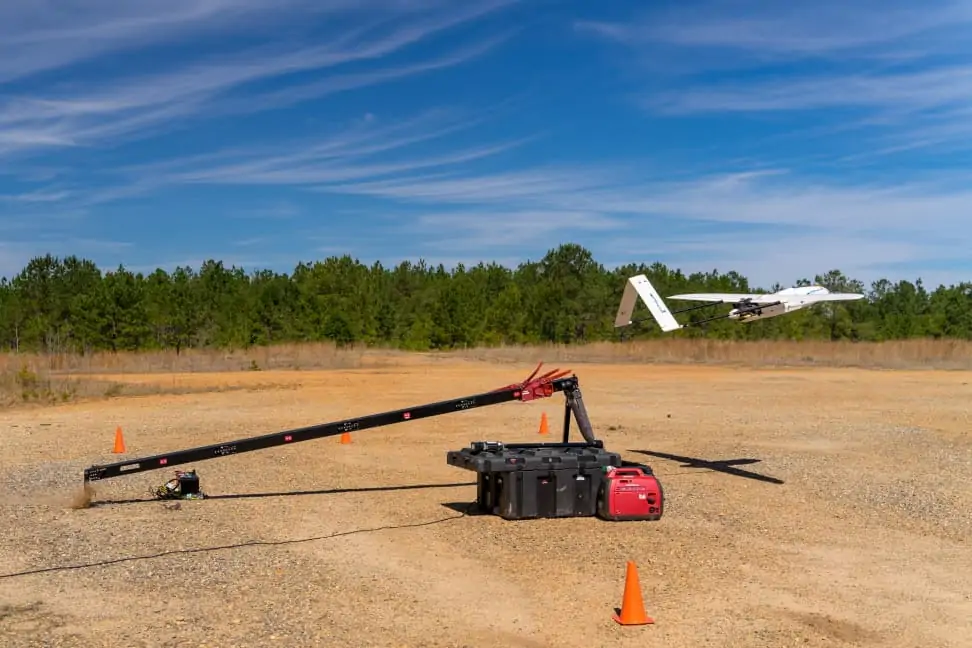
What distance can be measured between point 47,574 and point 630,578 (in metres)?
5.84

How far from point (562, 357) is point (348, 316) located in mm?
22525

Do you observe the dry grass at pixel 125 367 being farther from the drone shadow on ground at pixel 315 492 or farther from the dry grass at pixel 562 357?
the drone shadow on ground at pixel 315 492

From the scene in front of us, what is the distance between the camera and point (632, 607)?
804 centimetres

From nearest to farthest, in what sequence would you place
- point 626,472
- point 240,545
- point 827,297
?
point 240,545, point 626,472, point 827,297

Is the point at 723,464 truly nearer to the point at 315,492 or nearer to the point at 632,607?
the point at 315,492

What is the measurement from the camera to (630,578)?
8172 mm

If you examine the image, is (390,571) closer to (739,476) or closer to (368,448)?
(739,476)

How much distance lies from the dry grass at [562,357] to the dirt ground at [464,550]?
25489 millimetres

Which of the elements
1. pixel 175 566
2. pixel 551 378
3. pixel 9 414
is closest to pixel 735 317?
pixel 551 378

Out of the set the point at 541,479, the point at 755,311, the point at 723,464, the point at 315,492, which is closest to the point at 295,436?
the point at 315,492

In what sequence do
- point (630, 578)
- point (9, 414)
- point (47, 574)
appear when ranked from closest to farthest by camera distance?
point (630, 578) < point (47, 574) < point (9, 414)

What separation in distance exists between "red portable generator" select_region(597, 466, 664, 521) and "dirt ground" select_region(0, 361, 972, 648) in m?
0.19

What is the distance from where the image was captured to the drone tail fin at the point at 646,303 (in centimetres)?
1412

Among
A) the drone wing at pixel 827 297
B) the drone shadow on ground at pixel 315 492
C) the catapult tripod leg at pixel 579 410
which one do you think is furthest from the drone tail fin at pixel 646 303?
the drone shadow on ground at pixel 315 492
